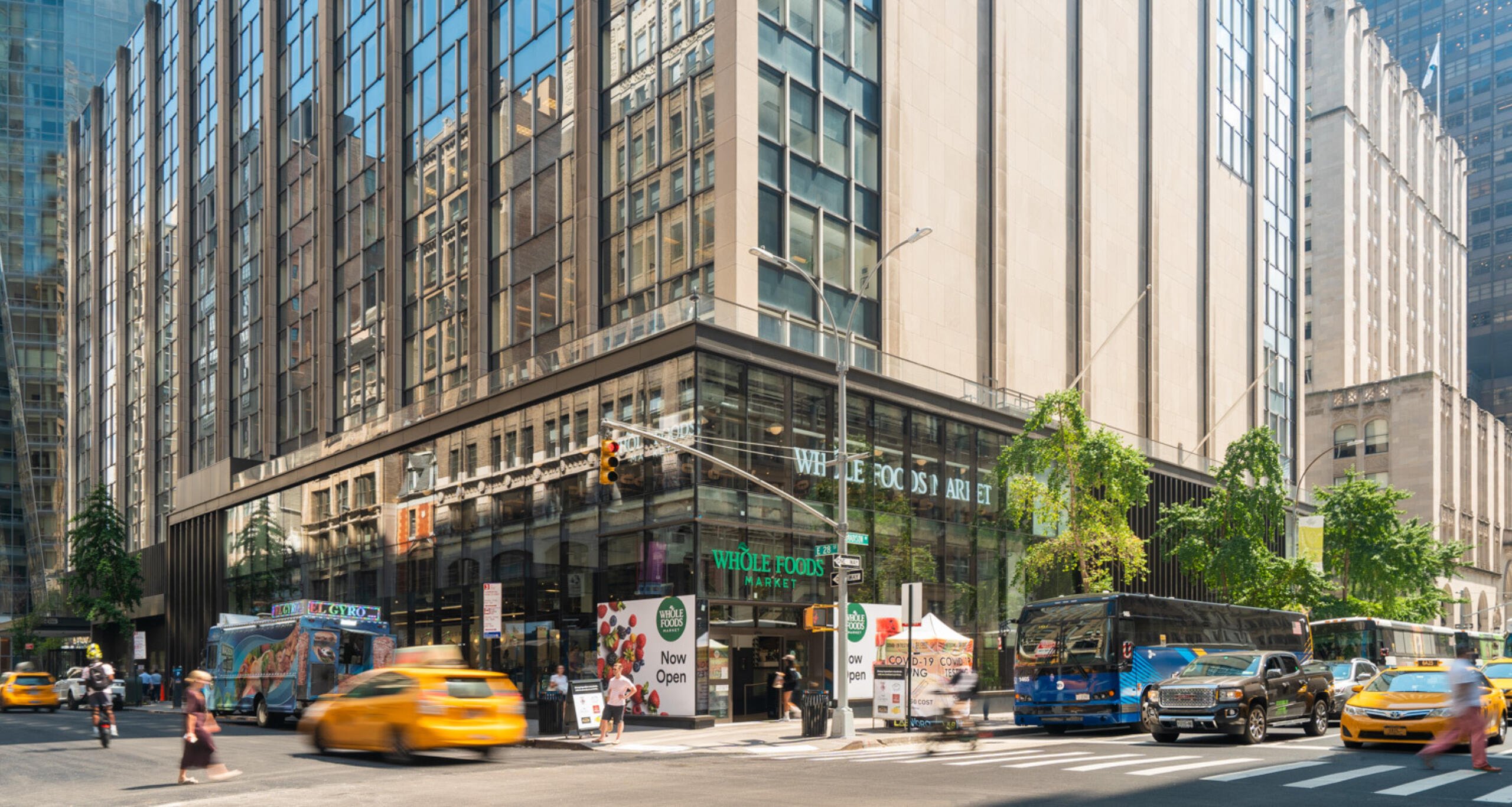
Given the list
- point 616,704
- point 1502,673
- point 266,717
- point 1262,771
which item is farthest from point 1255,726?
point 266,717

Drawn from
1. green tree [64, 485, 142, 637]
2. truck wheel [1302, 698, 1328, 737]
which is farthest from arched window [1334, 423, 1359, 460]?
green tree [64, 485, 142, 637]

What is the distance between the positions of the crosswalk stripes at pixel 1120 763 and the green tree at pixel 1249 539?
23534 millimetres

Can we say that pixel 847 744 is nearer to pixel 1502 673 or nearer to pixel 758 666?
pixel 758 666

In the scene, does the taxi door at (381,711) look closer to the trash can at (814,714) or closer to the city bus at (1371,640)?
the trash can at (814,714)

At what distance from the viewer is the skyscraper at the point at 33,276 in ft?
352

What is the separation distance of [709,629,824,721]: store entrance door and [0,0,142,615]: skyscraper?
288 ft

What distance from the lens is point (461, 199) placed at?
159 ft

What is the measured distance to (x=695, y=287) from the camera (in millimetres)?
38031

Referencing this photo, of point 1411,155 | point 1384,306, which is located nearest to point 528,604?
point 1384,306

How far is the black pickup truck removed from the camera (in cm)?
2583

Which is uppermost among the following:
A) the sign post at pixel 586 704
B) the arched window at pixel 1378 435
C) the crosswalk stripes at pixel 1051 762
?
the arched window at pixel 1378 435

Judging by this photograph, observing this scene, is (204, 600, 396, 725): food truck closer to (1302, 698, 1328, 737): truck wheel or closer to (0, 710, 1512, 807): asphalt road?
(0, 710, 1512, 807): asphalt road

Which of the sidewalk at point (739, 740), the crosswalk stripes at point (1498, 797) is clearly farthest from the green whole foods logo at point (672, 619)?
the crosswalk stripes at point (1498, 797)

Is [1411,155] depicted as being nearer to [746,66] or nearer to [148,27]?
[746,66]
